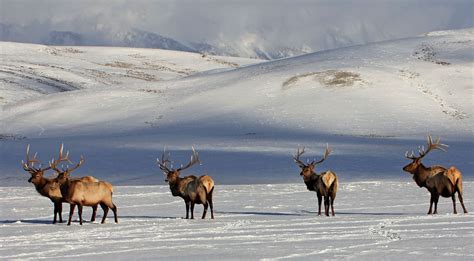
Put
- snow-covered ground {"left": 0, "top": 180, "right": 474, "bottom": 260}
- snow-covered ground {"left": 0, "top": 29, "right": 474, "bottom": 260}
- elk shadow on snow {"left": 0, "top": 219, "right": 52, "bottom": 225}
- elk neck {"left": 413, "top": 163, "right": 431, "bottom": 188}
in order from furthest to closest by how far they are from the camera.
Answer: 1. elk neck {"left": 413, "top": 163, "right": 431, "bottom": 188}
2. elk shadow on snow {"left": 0, "top": 219, "right": 52, "bottom": 225}
3. snow-covered ground {"left": 0, "top": 29, "right": 474, "bottom": 260}
4. snow-covered ground {"left": 0, "top": 180, "right": 474, "bottom": 260}

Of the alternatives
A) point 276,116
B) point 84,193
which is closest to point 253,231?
point 84,193

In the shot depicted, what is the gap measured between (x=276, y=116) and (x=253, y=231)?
133 feet

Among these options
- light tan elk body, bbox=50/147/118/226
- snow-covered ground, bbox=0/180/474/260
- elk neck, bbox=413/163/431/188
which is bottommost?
snow-covered ground, bbox=0/180/474/260

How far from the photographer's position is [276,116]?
197ft

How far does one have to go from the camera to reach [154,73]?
116438 millimetres

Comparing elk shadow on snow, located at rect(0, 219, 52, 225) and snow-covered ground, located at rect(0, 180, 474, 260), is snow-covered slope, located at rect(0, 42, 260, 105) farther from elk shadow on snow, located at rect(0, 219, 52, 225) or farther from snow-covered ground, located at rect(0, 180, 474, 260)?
elk shadow on snow, located at rect(0, 219, 52, 225)

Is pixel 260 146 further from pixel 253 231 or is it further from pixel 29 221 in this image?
A: pixel 253 231

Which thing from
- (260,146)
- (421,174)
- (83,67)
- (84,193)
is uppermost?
(83,67)

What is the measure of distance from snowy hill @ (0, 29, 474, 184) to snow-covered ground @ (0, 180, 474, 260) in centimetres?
1245

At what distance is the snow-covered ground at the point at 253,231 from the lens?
16078 mm

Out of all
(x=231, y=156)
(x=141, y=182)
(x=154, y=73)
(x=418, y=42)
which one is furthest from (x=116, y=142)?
(x=154, y=73)

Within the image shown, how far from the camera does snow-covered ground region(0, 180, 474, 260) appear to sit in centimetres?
1608

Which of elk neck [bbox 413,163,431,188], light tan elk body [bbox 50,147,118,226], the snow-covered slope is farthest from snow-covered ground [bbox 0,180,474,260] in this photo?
the snow-covered slope

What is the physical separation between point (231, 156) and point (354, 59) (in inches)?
1242
